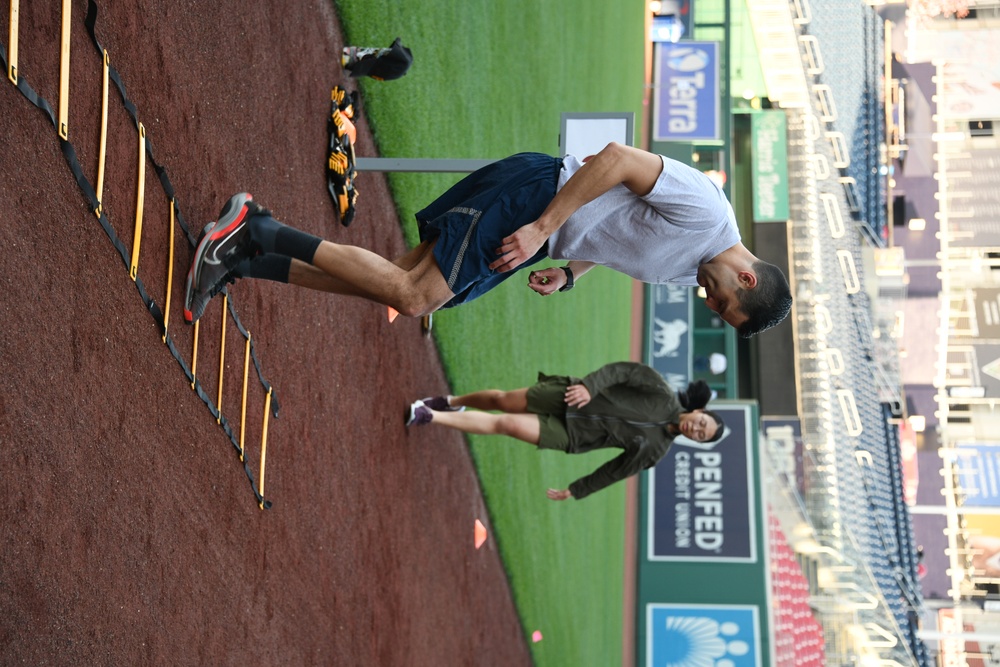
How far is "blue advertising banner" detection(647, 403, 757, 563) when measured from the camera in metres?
Answer: 11.0

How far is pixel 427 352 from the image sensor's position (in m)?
6.80

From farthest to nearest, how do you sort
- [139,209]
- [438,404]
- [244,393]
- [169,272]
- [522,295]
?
[522,295] < [438,404] < [244,393] < [169,272] < [139,209]

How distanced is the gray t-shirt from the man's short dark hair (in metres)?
0.17

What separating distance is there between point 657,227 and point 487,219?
1.84 ft

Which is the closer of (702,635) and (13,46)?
(13,46)

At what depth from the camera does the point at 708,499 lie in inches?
440

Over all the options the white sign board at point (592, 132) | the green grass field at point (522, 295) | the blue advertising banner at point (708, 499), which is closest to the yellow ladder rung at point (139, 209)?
the white sign board at point (592, 132)

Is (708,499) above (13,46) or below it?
below

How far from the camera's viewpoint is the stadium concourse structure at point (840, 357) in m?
19.0

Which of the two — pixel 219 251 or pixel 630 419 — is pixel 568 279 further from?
pixel 630 419

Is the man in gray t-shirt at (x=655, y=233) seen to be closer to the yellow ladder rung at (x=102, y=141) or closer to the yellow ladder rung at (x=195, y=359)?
the yellow ladder rung at (x=195, y=359)

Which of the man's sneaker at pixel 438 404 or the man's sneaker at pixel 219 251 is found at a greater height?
the man's sneaker at pixel 219 251

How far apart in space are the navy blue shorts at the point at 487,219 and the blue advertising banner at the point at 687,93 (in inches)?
486

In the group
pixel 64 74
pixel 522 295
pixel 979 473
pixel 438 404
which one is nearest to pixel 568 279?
pixel 64 74
